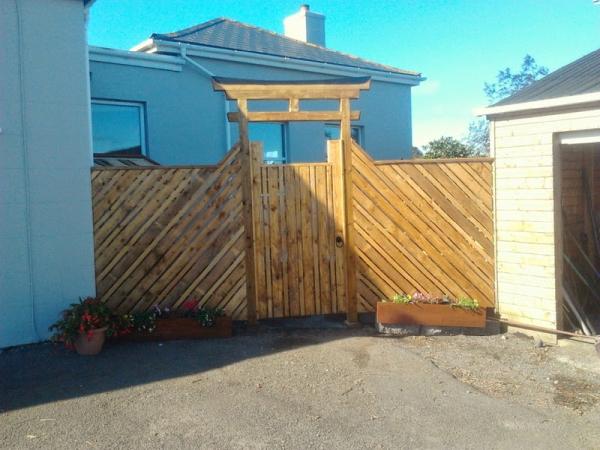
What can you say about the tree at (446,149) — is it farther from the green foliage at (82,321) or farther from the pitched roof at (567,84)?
the green foliage at (82,321)

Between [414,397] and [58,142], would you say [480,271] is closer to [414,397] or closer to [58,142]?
[414,397]

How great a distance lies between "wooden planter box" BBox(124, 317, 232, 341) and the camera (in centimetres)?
657

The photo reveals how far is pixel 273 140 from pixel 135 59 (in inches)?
121

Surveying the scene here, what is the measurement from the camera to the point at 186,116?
10633 mm

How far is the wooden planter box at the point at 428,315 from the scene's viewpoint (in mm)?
6832

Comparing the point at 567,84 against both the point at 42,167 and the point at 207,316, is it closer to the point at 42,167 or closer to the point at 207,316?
the point at 207,316

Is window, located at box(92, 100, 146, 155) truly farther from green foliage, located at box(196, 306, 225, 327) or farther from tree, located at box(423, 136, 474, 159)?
tree, located at box(423, 136, 474, 159)

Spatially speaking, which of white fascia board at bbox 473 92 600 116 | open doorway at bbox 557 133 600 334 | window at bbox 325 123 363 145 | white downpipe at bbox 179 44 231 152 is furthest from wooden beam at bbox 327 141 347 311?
window at bbox 325 123 363 145

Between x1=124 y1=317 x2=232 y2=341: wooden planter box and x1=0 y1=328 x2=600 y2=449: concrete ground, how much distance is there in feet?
0.54

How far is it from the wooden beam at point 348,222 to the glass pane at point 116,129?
4.53m

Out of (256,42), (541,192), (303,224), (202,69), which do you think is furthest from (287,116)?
(256,42)

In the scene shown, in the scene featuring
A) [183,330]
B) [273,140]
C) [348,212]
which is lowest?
[183,330]

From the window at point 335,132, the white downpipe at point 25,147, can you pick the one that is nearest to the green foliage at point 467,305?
the white downpipe at point 25,147

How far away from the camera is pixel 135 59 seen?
992 cm
